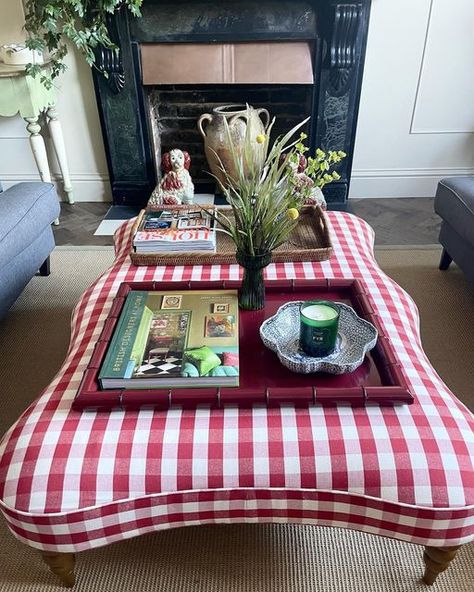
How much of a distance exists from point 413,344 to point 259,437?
0.47 meters

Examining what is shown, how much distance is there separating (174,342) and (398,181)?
220 centimetres

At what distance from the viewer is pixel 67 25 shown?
2.12 meters

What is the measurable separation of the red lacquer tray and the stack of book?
341 millimetres

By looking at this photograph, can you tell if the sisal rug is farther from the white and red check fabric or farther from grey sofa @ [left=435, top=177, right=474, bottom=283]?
grey sofa @ [left=435, top=177, right=474, bottom=283]

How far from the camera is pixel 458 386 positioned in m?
1.55

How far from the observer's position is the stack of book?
1468 mm

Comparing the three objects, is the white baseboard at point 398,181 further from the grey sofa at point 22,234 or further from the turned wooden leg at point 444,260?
the grey sofa at point 22,234

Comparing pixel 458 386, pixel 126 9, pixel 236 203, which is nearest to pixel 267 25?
pixel 126 9

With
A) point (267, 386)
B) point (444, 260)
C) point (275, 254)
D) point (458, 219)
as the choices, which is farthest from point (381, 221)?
point (267, 386)

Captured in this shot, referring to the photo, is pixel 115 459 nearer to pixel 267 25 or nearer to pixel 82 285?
pixel 82 285

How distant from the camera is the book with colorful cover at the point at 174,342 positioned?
3.23 ft

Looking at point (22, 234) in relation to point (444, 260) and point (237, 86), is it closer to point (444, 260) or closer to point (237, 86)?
point (237, 86)

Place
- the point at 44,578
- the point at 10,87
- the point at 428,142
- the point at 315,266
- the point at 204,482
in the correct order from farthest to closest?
the point at 428,142 → the point at 10,87 → the point at 315,266 → the point at 44,578 → the point at 204,482

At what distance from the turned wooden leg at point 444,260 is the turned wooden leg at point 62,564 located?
1791mm
